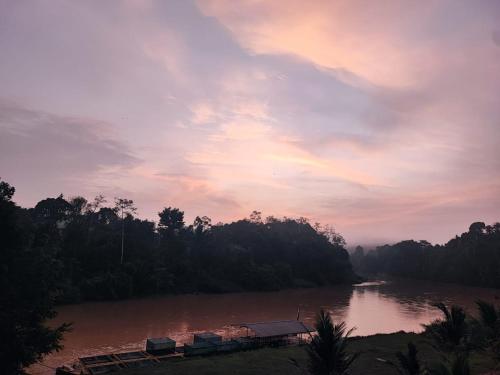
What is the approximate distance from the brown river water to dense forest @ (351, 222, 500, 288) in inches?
453

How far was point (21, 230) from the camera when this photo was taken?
68.6 feet

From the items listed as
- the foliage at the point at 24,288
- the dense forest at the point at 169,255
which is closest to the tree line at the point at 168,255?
the dense forest at the point at 169,255

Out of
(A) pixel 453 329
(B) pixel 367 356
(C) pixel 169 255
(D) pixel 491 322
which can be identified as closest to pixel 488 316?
(D) pixel 491 322

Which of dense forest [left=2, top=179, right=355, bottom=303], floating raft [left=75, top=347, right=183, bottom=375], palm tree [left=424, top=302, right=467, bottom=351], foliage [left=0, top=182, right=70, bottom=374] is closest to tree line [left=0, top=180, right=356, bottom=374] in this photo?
dense forest [left=2, top=179, right=355, bottom=303]

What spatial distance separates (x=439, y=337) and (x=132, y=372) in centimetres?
1831

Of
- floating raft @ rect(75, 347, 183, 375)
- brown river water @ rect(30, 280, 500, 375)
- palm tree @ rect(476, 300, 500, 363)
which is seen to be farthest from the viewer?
brown river water @ rect(30, 280, 500, 375)

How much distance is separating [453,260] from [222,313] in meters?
78.0

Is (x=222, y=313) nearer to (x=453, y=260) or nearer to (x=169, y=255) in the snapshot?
(x=169, y=255)

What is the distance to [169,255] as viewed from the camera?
85188mm

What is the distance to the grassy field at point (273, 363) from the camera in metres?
26.1

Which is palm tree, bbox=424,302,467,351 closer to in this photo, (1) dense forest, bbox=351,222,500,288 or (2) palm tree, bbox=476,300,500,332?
(2) palm tree, bbox=476,300,500,332

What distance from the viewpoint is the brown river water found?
1613 inches

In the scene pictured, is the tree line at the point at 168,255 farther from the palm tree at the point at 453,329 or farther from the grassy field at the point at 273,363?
the palm tree at the point at 453,329

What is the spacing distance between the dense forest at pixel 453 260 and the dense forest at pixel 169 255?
25.0 metres
